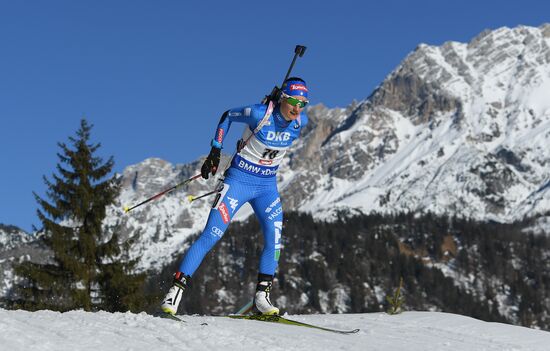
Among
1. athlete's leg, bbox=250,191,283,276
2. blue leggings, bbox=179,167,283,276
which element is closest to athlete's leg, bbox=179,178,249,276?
blue leggings, bbox=179,167,283,276

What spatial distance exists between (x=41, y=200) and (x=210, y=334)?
76.7 feet

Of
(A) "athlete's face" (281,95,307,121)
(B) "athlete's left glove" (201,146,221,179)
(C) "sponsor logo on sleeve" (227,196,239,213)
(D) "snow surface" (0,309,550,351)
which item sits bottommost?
(D) "snow surface" (0,309,550,351)

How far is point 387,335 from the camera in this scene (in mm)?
10086

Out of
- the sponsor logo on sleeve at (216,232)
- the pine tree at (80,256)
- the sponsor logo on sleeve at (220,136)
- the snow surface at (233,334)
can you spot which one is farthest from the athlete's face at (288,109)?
the pine tree at (80,256)

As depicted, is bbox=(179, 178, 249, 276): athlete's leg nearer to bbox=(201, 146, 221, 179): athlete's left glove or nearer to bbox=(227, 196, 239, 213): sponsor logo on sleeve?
bbox=(227, 196, 239, 213): sponsor logo on sleeve

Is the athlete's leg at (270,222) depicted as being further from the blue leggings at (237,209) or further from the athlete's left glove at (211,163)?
the athlete's left glove at (211,163)

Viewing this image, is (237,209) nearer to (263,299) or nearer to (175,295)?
(263,299)

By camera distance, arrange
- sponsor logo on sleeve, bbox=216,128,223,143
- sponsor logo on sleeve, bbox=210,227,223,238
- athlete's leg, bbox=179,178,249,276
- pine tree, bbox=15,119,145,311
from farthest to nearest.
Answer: pine tree, bbox=15,119,145,311 < sponsor logo on sleeve, bbox=216,128,223,143 < sponsor logo on sleeve, bbox=210,227,223,238 < athlete's leg, bbox=179,178,249,276

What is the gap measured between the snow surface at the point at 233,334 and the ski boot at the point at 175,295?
31 centimetres

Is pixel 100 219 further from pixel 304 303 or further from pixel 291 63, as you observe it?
pixel 304 303

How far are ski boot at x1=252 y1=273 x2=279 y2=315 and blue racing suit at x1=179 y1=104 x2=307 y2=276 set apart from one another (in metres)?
0.11

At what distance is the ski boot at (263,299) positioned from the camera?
1104cm

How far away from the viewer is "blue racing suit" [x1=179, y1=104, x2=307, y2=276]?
10.6 metres

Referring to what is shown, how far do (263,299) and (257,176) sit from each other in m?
1.77
